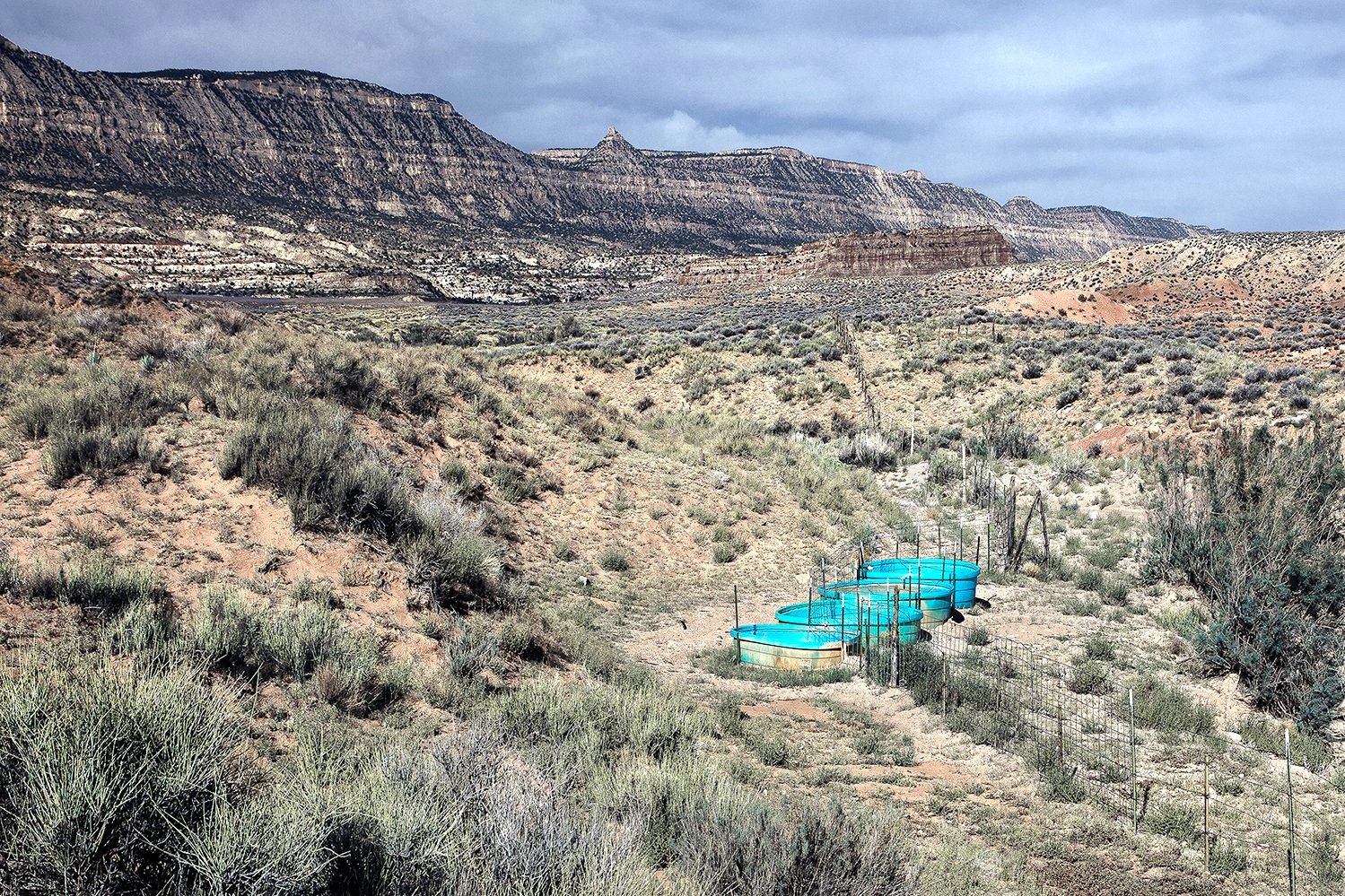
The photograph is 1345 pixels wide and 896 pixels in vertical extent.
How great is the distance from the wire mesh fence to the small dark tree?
984mm

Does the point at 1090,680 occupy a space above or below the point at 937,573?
below

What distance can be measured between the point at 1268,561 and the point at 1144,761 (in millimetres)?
4386

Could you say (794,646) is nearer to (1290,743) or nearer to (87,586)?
(1290,743)

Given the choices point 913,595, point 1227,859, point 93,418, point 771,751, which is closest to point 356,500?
point 93,418

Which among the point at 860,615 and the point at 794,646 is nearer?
the point at 794,646

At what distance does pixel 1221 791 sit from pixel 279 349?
1518 cm

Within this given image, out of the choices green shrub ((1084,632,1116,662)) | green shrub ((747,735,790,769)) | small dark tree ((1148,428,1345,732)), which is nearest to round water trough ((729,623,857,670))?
green shrub ((747,735,790,769))

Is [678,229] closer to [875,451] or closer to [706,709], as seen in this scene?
[875,451]

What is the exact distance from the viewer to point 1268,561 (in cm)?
1007

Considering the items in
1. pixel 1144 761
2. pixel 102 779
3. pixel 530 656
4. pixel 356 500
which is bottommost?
pixel 1144 761

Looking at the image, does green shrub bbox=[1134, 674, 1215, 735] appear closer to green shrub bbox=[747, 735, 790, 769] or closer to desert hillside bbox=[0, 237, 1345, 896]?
desert hillside bbox=[0, 237, 1345, 896]

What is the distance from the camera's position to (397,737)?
561 centimetres

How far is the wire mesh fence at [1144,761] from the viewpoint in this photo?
583 centimetres

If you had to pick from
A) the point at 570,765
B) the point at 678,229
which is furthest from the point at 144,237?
the point at 678,229
